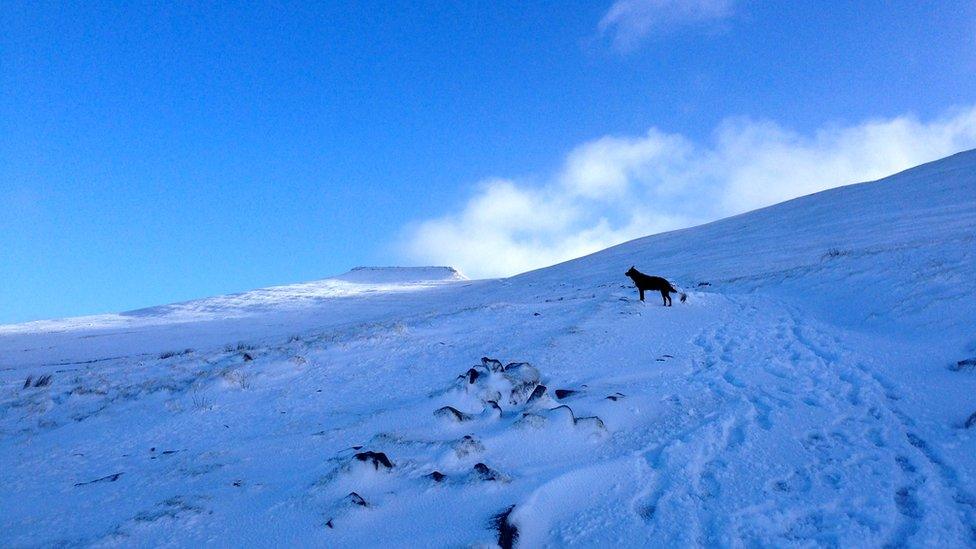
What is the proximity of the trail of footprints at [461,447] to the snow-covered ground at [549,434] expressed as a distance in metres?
0.02

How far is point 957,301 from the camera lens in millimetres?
8281

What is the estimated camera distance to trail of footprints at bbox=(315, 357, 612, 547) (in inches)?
145

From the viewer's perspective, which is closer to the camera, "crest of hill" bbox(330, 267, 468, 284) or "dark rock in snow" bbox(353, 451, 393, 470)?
"dark rock in snow" bbox(353, 451, 393, 470)

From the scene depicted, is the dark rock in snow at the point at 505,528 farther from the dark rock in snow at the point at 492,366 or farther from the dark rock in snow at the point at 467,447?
the dark rock in snow at the point at 492,366

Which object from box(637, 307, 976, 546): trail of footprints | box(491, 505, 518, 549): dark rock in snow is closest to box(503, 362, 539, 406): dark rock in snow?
box(637, 307, 976, 546): trail of footprints

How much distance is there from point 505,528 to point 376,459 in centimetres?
124

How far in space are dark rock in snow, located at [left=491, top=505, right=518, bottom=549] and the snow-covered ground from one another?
0.02 metres

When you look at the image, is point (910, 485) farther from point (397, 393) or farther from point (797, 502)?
point (397, 393)

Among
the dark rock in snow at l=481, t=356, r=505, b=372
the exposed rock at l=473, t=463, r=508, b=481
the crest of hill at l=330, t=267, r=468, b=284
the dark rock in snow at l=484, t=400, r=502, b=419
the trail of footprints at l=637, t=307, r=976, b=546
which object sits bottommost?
the trail of footprints at l=637, t=307, r=976, b=546

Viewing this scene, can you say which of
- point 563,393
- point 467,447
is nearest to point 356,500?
point 467,447

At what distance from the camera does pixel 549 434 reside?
4570mm

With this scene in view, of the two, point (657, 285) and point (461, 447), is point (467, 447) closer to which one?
point (461, 447)

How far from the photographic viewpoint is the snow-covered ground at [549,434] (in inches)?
134

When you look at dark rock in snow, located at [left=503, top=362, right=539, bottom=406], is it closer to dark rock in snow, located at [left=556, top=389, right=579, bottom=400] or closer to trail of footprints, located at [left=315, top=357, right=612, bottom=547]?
trail of footprints, located at [left=315, top=357, right=612, bottom=547]
